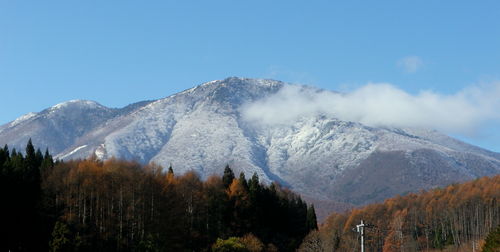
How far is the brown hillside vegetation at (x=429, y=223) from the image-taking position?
125625 millimetres

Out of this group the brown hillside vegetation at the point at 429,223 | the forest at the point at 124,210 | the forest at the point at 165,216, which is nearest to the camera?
the forest at the point at 124,210

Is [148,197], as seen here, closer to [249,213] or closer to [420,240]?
[249,213]

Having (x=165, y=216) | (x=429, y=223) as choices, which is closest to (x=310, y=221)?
(x=429, y=223)

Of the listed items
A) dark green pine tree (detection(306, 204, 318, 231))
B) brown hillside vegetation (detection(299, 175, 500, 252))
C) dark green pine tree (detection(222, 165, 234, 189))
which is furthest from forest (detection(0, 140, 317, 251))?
dark green pine tree (detection(306, 204, 318, 231))

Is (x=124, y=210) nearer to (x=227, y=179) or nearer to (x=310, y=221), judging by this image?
(x=227, y=179)

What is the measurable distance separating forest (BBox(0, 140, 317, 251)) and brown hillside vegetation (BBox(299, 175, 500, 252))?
1127cm

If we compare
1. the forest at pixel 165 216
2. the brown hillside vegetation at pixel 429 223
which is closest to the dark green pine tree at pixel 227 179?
the forest at pixel 165 216

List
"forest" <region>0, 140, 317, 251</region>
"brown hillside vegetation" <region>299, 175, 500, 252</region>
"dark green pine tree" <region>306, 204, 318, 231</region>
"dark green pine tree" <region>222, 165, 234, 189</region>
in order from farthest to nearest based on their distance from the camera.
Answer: "dark green pine tree" <region>306, 204, 318, 231</region> → "brown hillside vegetation" <region>299, 175, 500, 252</region> → "dark green pine tree" <region>222, 165, 234, 189</region> → "forest" <region>0, 140, 317, 251</region>

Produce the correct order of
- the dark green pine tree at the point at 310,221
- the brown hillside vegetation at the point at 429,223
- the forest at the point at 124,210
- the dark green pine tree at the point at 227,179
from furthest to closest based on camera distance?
the dark green pine tree at the point at 310,221
the brown hillside vegetation at the point at 429,223
the dark green pine tree at the point at 227,179
the forest at the point at 124,210

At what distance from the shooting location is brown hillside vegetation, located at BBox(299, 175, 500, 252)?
412 feet

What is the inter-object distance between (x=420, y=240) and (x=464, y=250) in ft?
57.7

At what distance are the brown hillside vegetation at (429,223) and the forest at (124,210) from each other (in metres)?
11.3

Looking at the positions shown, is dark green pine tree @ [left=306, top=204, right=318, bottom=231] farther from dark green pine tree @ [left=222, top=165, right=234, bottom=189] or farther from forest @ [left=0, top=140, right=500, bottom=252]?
dark green pine tree @ [left=222, top=165, right=234, bottom=189]

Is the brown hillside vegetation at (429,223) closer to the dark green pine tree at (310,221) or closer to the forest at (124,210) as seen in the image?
the dark green pine tree at (310,221)
